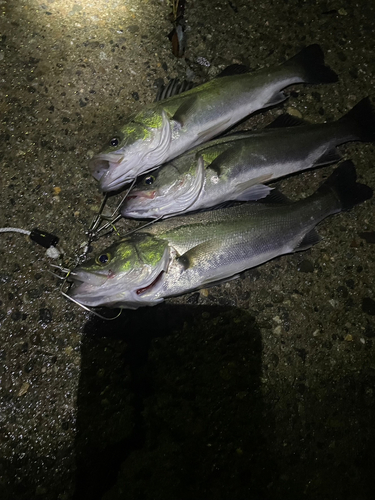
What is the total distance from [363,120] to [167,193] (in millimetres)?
1832

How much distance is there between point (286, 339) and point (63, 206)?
6.79 feet

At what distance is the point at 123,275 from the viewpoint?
212 centimetres

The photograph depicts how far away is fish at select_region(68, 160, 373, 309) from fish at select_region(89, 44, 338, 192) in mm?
509

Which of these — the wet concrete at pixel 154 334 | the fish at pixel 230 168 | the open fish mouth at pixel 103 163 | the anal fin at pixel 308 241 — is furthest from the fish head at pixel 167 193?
the anal fin at pixel 308 241

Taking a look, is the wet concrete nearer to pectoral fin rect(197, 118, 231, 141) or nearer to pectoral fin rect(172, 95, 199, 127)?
pectoral fin rect(197, 118, 231, 141)

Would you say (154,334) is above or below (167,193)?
below

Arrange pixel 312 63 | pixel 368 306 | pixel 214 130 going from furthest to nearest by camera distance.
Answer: pixel 312 63 → pixel 368 306 → pixel 214 130

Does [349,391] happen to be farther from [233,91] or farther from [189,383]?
[233,91]

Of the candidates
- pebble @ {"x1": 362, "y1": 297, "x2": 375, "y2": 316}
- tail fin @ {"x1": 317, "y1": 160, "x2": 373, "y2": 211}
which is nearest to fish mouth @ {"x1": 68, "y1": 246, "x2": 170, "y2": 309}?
tail fin @ {"x1": 317, "y1": 160, "x2": 373, "y2": 211}

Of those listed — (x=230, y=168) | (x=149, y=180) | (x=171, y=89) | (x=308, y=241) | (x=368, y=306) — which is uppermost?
(x=171, y=89)

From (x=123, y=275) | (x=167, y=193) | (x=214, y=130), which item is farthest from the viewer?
(x=214, y=130)

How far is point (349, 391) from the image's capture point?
2559mm

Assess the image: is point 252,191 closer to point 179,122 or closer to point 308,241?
point 308,241

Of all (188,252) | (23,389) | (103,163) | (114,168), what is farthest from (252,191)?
(23,389)
